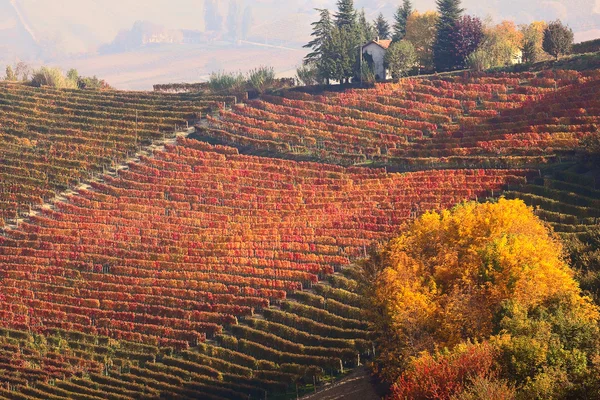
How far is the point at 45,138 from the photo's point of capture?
8512cm

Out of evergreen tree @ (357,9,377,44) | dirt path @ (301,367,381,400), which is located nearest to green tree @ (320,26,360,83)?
evergreen tree @ (357,9,377,44)

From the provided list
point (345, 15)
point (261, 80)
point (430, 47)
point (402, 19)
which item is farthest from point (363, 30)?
point (261, 80)

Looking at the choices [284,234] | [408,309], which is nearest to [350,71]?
[284,234]

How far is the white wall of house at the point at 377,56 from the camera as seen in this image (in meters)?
93.8

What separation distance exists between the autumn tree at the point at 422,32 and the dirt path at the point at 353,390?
59683 millimetres

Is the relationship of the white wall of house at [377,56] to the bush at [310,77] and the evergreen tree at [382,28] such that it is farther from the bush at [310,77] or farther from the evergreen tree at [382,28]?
the evergreen tree at [382,28]

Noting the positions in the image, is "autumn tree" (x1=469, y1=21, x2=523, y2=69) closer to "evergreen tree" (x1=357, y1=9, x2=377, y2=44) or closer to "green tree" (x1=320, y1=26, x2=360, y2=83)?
"green tree" (x1=320, y1=26, x2=360, y2=83)

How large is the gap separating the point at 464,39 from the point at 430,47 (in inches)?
202

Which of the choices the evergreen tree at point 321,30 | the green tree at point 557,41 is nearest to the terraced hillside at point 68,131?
the evergreen tree at point 321,30

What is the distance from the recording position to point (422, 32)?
104000mm

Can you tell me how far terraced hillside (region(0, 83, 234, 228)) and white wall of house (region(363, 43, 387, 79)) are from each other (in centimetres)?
1580

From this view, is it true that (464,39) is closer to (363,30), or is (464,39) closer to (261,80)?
(363,30)

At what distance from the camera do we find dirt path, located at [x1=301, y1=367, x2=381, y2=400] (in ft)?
141

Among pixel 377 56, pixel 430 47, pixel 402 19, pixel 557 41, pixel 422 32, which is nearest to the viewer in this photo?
pixel 557 41
